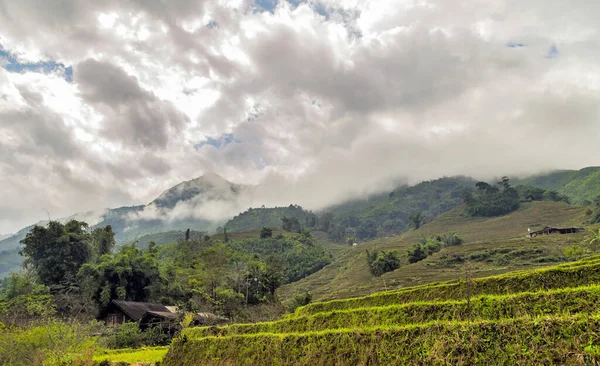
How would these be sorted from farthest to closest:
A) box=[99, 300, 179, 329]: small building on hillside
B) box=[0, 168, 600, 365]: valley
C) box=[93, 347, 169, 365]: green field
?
box=[99, 300, 179, 329]: small building on hillside → box=[93, 347, 169, 365]: green field → box=[0, 168, 600, 365]: valley

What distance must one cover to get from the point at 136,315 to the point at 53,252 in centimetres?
1994

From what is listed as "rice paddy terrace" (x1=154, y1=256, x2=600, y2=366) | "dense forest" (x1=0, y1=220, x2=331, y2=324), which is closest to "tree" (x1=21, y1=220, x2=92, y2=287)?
"dense forest" (x1=0, y1=220, x2=331, y2=324)

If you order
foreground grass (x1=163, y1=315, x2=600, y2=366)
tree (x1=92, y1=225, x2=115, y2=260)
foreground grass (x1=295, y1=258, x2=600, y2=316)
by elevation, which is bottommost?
foreground grass (x1=295, y1=258, x2=600, y2=316)

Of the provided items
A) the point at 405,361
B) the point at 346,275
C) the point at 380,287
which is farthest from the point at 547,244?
the point at 405,361

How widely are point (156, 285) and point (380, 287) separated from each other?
109 feet

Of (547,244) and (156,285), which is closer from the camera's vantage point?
(156,285)

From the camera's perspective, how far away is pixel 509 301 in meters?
10.8

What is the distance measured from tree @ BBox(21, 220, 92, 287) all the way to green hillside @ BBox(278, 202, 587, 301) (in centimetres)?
3824

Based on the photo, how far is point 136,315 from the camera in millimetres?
39094

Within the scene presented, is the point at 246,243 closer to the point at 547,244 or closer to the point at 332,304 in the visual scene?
the point at 547,244

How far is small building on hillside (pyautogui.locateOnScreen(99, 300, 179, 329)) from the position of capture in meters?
37.6

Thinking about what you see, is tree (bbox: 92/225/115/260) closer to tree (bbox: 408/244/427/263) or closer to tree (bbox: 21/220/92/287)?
tree (bbox: 21/220/92/287)

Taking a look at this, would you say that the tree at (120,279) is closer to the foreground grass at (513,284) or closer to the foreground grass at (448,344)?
the foreground grass at (513,284)

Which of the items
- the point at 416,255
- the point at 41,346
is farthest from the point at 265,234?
the point at 41,346
